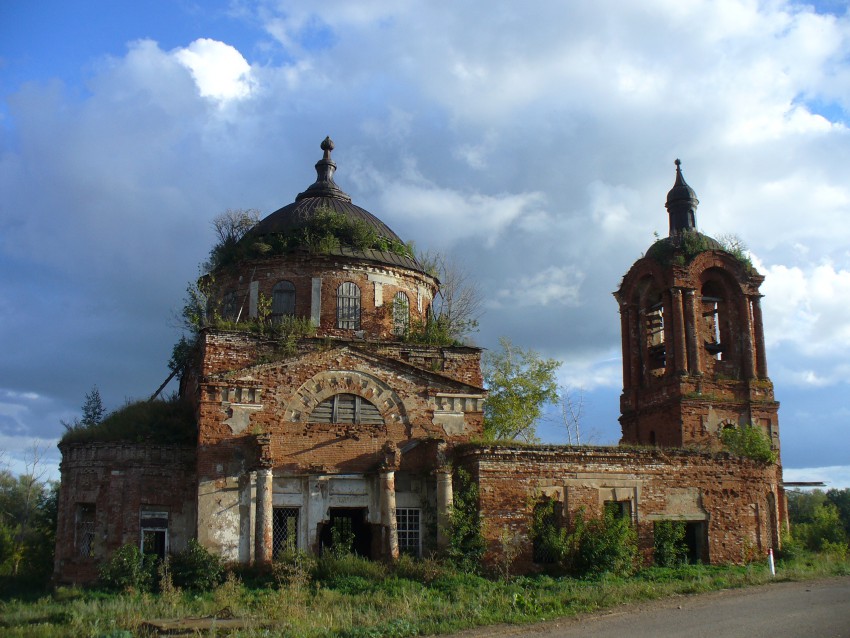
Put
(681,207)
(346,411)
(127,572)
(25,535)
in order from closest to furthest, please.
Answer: (127,572) → (346,411) → (681,207) → (25,535)

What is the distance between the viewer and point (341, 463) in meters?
20.7

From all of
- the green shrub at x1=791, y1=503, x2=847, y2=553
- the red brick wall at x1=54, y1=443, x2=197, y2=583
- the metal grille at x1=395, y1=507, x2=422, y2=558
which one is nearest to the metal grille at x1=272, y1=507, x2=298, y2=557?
the red brick wall at x1=54, y1=443, x2=197, y2=583

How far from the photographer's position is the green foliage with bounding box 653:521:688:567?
20.9 m

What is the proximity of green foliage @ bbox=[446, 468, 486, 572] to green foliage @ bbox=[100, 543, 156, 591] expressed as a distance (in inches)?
258

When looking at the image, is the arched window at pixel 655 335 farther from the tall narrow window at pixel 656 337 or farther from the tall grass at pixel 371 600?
the tall grass at pixel 371 600

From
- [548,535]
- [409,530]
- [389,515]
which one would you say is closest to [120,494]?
[389,515]

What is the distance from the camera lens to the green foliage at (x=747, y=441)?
80.0ft

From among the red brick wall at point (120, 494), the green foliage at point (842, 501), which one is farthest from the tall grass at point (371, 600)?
the green foliage at point (842, 501)

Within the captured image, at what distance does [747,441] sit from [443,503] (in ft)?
34.4

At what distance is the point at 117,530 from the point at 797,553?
1712cm

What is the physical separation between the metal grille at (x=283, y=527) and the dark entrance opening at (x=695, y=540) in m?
9.79

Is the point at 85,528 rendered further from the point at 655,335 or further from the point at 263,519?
the point at 655,335

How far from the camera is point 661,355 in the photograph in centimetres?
2952

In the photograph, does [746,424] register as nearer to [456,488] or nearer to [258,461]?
[456,488]
